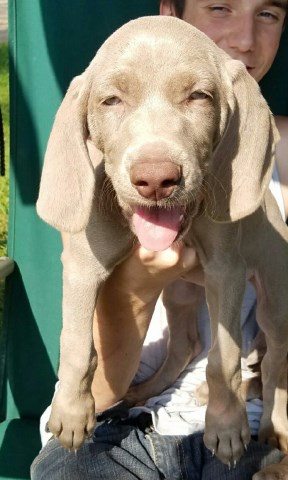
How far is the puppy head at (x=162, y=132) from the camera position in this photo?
6.54 ft

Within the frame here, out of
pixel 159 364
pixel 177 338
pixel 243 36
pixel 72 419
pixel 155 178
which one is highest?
pixel 155 178

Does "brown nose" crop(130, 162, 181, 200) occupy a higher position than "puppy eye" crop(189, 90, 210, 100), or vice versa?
"puppy eye" crop(189, 90, 210, 100)

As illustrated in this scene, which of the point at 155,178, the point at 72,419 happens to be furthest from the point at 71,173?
the point at 72,419

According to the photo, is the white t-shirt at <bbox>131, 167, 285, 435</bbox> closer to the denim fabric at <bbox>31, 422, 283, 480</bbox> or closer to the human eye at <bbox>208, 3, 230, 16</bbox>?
the denim fabric at <bbox>31, 422, 283, 480</bbox>

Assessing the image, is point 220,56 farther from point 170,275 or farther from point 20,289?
point 20,289

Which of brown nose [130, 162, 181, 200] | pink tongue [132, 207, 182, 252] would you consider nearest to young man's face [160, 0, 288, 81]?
pink tongue [132, 207, 182, 252]

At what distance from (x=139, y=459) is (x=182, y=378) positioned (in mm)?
364

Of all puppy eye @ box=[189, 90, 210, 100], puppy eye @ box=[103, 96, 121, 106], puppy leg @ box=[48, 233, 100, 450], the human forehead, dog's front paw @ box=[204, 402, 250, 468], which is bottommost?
dog's front paw @ box=[204, 402, 250, 468]

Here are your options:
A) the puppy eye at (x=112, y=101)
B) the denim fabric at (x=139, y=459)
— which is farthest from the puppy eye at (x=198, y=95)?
the denim fabric at (x=139, y=459)

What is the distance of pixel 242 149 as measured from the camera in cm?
220

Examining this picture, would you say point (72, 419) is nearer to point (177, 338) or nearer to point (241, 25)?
point (177, 338)

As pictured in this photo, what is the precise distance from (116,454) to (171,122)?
99 cm

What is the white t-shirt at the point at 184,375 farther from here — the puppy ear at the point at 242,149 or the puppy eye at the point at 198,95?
the puppy eye at the point at 198,95

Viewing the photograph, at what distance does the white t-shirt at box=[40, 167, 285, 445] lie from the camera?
2.61 meters
